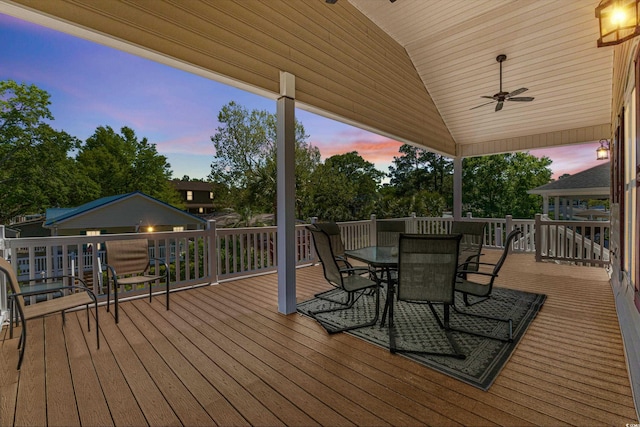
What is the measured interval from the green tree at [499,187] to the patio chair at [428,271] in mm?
21413

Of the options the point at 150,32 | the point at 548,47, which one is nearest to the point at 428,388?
the point at 150,32

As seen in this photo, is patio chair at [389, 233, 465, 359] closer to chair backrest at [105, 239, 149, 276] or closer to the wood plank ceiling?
chair backrest at [105, 239, 149, 276]

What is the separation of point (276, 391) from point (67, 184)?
18.5 metres

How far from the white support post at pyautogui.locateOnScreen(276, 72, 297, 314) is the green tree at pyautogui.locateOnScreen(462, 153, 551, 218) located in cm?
2125

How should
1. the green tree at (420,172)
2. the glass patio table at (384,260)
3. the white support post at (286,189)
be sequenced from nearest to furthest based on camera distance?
the glass patio table at (384,260) < the white support post at (286,189) < the green tree at (420,172)

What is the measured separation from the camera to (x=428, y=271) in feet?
8.06

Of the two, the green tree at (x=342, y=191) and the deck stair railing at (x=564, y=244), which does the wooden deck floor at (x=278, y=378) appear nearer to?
the deck stair railing at (x=564, y=244)

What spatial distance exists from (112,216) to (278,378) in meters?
12.6

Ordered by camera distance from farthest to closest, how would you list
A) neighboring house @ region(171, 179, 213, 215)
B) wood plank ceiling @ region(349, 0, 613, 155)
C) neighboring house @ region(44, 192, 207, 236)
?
neighboring house @ region(171, 179, 213, 215) → neighboring house @ region(44, 192, 207, 236) → wood plank ceiling @ region(349, 0, 613, 155)

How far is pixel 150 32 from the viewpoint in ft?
7.98

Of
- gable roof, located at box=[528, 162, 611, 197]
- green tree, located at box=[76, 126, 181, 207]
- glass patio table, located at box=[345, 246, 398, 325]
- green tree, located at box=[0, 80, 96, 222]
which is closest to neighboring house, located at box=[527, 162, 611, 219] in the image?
gable roof, located at box=[528, 162, 611, 197]

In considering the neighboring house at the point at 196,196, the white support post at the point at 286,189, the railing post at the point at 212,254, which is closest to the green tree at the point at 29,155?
the neighboring house at the point at 196,196

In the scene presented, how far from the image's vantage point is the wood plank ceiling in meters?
4.91

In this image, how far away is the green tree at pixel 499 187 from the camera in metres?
21.4
